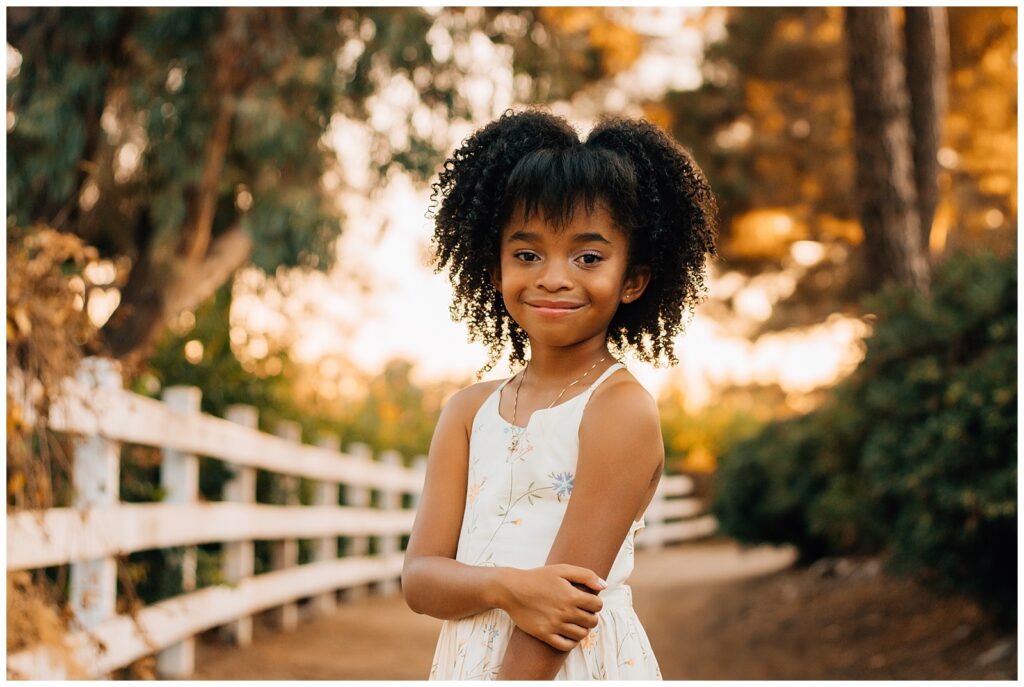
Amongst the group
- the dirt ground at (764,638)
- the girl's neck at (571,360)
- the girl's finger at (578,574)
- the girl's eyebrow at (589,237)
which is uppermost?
the girl's eyebrow at (589,237)

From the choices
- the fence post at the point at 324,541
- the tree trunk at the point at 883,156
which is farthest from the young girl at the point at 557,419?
the fence post at the point at 324,541

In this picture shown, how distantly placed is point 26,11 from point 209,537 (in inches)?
133

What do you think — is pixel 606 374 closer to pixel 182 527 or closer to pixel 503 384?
pixel 503 384

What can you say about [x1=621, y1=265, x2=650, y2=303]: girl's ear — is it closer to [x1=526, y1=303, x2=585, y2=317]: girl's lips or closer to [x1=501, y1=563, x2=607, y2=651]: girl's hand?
[x1=526, y1=303, x2=585, y2=317]: girl's lips

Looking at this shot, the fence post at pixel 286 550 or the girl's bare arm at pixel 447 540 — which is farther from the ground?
the girl's bare arm at pixel 447 540

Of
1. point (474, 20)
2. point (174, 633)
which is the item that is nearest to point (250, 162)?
point (474, 20)

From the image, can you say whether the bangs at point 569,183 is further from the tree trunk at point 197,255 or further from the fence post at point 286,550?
the fence post at point 286,550

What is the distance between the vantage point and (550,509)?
6.40 ft

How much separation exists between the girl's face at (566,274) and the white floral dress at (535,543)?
0.11 meters

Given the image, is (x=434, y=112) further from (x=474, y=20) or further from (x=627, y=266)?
(x=627, y=266)

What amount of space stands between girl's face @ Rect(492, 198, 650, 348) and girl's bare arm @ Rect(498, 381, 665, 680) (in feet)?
0.54

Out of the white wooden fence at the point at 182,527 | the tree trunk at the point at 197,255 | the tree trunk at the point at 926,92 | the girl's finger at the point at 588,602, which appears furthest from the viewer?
the tree trunk at the point at 926,92

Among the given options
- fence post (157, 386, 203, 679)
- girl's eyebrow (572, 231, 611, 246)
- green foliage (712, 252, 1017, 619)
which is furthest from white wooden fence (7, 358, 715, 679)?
green foliage (712, 252, 1017, 619)

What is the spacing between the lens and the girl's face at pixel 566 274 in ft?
6.48
